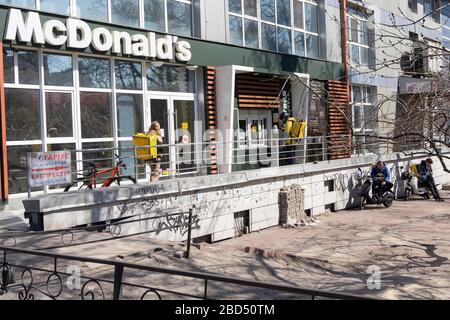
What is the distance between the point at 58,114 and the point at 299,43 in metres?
10.3

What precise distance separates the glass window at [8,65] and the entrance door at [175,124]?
3.73m

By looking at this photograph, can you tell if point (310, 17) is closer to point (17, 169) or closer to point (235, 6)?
point (235, 6)

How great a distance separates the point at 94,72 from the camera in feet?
39.5

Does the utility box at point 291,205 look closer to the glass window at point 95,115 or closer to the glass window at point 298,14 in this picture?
the glass window at point 95,115

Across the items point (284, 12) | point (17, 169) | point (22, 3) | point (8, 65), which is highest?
point (284, 12)

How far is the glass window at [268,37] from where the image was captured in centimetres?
1709

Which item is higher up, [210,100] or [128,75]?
[128,75]

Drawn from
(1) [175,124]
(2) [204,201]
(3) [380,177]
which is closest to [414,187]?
(3) [380,177]

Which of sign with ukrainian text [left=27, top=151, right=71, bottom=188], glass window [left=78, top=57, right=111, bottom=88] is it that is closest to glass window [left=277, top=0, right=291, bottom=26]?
glass window [left=78, top=57, right=111, bottom=88]

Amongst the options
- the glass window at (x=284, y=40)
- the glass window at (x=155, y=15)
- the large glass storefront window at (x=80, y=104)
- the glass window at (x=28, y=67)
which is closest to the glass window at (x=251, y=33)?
the glass window at (x=284, y=40)

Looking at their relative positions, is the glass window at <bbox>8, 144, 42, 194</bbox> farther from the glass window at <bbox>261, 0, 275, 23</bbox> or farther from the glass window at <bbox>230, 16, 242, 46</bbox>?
the glass window at <bbox>261, 0, 275, 23</bbox>

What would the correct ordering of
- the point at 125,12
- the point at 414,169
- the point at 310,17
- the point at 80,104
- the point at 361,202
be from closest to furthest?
the point at 80,104, the point at 125,12, the point at 361,202, the point at 310,17, the point at 414,169

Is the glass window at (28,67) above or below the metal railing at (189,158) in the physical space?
above
